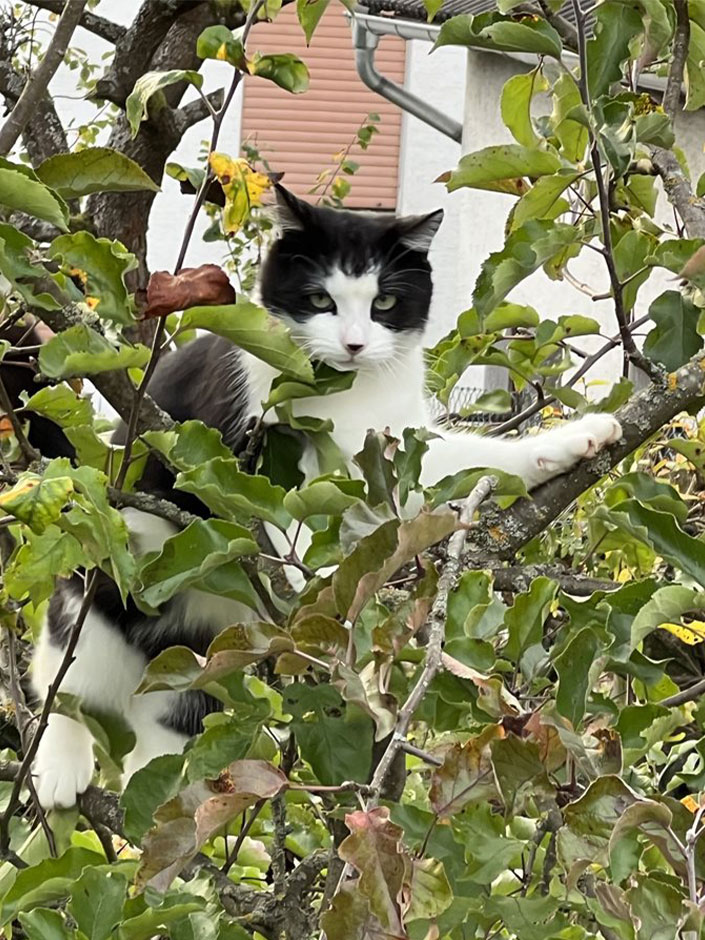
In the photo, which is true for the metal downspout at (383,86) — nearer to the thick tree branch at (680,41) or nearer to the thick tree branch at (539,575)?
the thick tree branch at (680,41)

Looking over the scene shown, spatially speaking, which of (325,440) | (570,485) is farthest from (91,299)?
(570,485)

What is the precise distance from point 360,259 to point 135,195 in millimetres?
374

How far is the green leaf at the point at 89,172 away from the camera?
103 cm

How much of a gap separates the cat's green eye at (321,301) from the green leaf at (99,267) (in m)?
1.17

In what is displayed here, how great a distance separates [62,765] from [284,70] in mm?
948

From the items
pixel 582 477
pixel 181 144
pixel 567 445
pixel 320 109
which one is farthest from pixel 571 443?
pixel 320 109

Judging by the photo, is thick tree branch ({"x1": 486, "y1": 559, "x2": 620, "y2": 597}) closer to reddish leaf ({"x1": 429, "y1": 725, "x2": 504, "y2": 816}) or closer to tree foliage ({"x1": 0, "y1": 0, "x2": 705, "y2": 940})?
tree foliage ({"x1": 0, "y1": 0, "x2": 705, "y2": 940})

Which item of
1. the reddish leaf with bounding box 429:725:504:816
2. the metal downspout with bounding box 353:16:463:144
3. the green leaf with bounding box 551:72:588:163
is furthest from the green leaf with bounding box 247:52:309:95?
the metal downspout with bounding box 353:16:463:144

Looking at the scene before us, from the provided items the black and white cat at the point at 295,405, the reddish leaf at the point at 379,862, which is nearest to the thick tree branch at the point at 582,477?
the black and white cat at the point at 295,405

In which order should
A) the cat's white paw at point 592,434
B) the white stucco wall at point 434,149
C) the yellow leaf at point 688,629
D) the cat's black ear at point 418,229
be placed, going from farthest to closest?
the white stucco wall at point 434,149 → the cat's black ear at point 418,229 → the cat's white paw at point 592,434 → the yellow leaf at point 688,629

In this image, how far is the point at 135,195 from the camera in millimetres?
2133

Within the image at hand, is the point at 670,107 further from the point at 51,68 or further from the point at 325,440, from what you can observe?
the point at 51,68

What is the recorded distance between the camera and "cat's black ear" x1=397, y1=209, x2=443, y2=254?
7.24ft

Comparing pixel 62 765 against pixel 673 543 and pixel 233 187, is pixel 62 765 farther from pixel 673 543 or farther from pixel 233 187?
pixel 673 543
